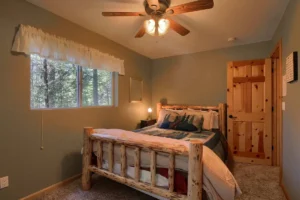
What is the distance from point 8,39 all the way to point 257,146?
4.18m

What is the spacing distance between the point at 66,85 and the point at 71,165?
1.22 m

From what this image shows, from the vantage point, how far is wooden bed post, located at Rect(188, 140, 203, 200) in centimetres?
148

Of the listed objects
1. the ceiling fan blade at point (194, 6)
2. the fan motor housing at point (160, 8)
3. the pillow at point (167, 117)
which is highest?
the fan motor housing at point (160, 8)

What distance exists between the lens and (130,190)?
2.36 meters

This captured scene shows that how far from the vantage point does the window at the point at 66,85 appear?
92.7 inches

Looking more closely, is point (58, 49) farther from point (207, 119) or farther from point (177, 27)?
point (207, 119)

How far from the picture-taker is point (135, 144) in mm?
1882

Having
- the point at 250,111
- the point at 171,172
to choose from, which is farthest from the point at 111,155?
the point at 250,111

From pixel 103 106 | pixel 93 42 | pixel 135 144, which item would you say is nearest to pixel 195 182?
pixel 135 144

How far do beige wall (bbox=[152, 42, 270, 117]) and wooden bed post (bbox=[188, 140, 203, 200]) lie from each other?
2705 millimetres

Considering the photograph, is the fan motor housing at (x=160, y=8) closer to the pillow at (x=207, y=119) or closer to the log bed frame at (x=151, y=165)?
the log bed frame at (x=151, y=165)

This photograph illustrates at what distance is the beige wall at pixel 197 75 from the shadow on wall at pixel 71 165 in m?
2.54

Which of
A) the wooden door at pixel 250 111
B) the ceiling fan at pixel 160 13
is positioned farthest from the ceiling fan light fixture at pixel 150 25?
the wooden door at pixel 250 111

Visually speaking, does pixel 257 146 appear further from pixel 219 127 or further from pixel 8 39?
pixel 8 39
